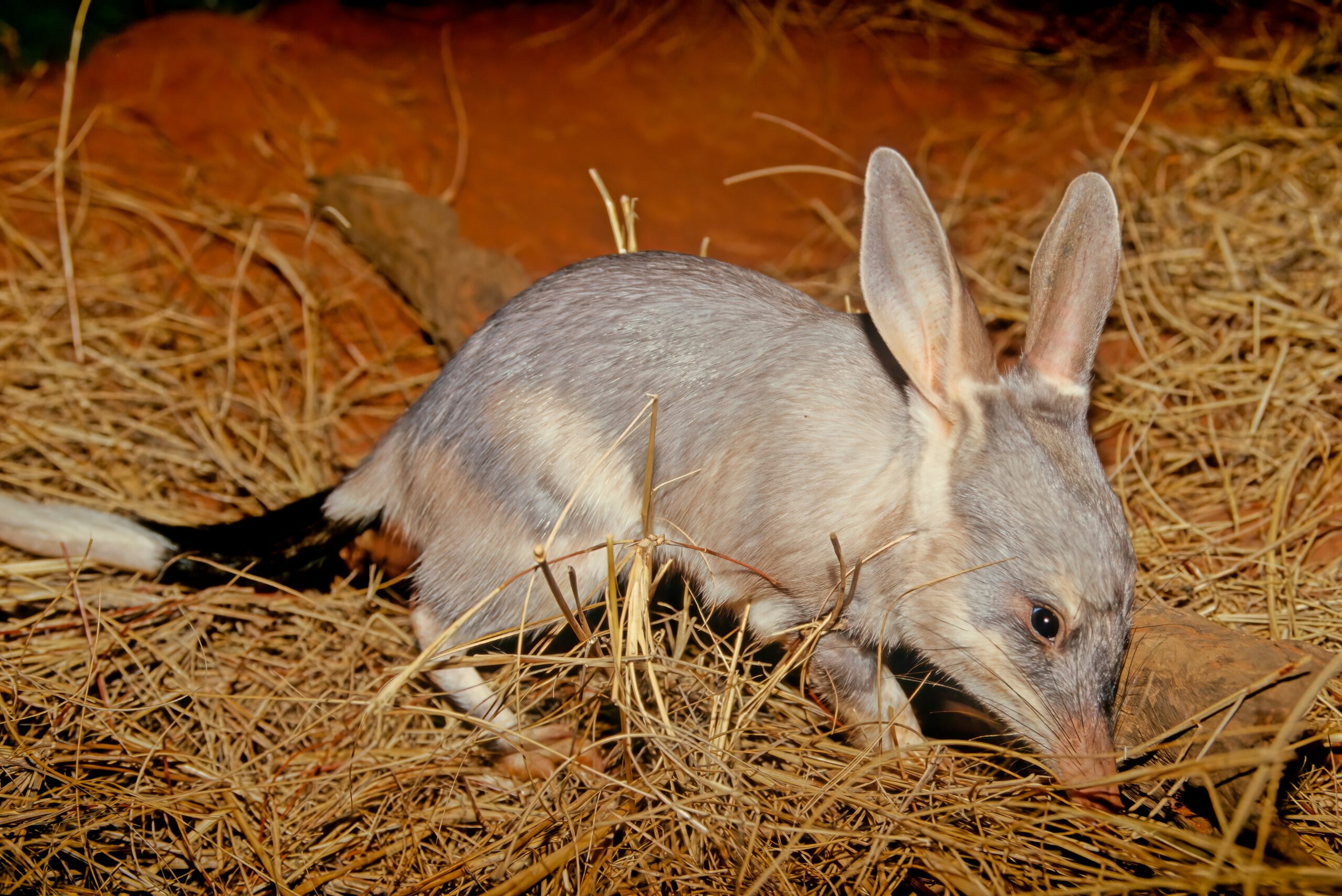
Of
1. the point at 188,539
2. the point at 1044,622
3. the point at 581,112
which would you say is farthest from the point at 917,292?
the point at 581,112

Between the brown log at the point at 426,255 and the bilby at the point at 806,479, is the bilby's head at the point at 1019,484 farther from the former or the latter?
the brown log at the point at 426,255

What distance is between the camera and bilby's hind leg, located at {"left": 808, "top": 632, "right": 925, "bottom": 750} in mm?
2318

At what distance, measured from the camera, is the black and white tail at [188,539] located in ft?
8.69

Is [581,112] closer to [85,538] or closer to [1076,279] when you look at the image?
[85,538]

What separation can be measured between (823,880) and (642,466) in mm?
1065

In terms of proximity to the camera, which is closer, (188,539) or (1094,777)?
(1094,777)

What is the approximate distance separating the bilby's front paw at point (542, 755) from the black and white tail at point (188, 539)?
31.5 inches

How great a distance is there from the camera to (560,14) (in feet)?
19.1

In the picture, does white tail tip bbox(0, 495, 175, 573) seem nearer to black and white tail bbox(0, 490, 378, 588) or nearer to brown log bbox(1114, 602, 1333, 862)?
black and white tail bbox(0, 490, 378, 588)

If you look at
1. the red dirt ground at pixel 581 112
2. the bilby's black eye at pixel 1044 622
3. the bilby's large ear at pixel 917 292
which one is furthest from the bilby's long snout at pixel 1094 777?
the red dirt ground at pixel 581 112

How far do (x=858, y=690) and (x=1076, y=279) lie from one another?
1.15m

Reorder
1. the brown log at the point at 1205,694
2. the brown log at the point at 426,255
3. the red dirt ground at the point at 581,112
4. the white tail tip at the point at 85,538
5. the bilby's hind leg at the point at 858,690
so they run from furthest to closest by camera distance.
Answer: the red dirt ground at the point at 581,112 → the brown log at the point at 426,255 → the white tail tip at the point at 85,538 → the bilby's hind leg at the point at 858,690 → the brown log at the point at 1205,694

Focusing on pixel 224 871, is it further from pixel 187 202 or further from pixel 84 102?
pixel 84 102

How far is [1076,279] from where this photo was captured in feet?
6.91
